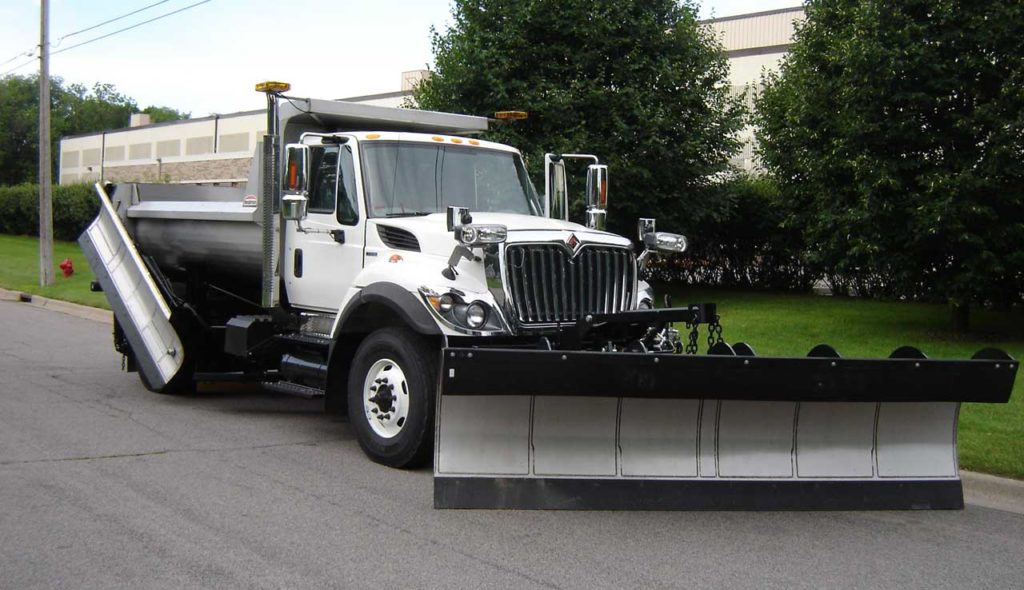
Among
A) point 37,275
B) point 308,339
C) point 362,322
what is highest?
point 362,322

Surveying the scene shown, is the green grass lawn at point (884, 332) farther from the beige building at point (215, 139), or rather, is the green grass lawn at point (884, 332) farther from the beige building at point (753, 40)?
the beige building at point (753, 40)

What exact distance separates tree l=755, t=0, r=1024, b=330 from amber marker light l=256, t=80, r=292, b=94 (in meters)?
8.43

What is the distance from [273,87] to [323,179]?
892 mm

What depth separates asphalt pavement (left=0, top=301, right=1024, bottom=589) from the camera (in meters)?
5.02

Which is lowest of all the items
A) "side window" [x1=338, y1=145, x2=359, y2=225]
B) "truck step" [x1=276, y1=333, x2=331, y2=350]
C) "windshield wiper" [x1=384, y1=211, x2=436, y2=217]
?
"truck step" [x1=276, y1=333, x2=331, y2=350]

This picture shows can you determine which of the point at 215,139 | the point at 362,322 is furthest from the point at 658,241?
the point at 215,139

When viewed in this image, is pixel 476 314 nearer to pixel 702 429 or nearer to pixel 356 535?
pixel 702 429

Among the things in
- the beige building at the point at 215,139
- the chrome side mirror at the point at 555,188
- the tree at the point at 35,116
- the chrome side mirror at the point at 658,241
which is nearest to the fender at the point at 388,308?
the chrome side mirror at the point at 658,241

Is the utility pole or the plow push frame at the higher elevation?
the utility pole

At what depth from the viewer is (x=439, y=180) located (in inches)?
328

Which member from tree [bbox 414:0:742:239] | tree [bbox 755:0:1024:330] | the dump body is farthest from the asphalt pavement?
tree [bbox 414:0:742:239]

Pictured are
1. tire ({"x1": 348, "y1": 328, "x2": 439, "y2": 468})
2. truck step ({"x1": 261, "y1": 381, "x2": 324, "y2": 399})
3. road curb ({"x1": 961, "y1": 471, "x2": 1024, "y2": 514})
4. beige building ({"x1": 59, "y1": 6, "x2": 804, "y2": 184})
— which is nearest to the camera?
road curb ({"x1": 961, "y1": 471, "x2": 1024, "y2": 514})

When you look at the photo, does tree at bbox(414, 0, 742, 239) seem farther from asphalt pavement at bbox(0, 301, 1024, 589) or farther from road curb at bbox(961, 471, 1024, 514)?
road curb at bbox(961, 471, 1024, 514)

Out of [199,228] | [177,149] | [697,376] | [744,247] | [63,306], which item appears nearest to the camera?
[697,376]
